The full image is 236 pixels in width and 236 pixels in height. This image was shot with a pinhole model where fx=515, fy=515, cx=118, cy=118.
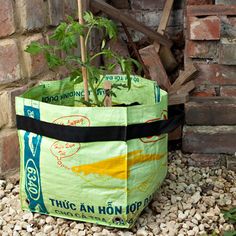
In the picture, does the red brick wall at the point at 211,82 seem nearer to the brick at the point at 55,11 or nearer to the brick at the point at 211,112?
the brick at the point at 211,112

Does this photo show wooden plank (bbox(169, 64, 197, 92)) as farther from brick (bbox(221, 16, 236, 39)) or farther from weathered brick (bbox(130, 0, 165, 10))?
weathered brick (bbox(130, 0, 165, 10))

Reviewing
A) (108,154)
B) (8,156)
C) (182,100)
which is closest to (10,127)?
(8,156)

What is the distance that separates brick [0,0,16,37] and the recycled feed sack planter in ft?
1.09

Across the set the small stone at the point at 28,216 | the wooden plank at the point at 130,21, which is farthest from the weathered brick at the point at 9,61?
the wooden plank at the point at 130,21

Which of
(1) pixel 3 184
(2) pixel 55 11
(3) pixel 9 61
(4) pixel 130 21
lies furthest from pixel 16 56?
(4) pixel 130 21

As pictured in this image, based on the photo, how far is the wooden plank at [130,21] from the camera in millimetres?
2836

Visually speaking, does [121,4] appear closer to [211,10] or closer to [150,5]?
[150,5]

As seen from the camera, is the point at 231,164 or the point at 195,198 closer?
the point at 195,198

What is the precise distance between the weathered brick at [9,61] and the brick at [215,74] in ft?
3.06

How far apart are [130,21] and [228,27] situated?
0.60 meters

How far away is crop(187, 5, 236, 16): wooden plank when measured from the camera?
2500 mm

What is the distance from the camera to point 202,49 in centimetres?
259

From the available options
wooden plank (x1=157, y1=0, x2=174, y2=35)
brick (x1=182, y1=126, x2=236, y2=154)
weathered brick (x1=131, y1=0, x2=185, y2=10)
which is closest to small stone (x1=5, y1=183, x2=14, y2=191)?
brick (x1=182, y1=126, x2=236, y2=154)

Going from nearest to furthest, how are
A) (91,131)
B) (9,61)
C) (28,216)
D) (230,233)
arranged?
(91,131)
(230,233)
(28,216)
(9,61)
